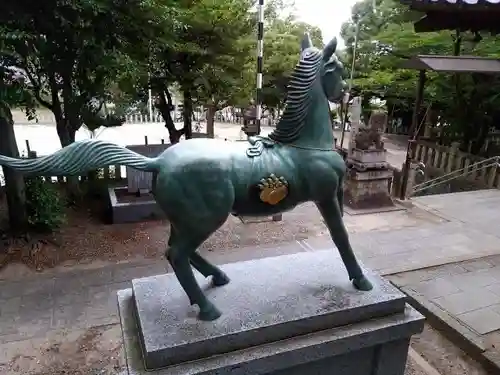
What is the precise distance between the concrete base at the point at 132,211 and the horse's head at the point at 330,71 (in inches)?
153

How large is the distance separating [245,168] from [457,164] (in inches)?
354

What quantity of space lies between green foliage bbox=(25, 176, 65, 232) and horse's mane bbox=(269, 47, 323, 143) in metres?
3.99

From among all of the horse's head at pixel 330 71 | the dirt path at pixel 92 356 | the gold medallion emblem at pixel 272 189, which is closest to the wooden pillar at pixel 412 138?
the dirt path at pixel 92 356

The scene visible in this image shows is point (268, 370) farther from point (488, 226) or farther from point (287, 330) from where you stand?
point (488, 226)

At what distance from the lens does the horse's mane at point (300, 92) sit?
7.47 feet

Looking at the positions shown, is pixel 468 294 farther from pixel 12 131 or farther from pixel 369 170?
pixel 12 131

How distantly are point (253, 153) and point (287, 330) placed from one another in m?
1.05

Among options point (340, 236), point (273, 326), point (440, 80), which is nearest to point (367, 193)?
point (340, 236)

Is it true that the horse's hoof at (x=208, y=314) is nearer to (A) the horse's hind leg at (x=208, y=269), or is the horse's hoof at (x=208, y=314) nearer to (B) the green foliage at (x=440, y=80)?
(A) the horse's hind leg at (x=208, y=269)

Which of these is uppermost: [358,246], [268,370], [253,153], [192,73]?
[192,73]

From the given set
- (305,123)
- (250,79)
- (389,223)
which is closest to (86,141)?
(305,123)

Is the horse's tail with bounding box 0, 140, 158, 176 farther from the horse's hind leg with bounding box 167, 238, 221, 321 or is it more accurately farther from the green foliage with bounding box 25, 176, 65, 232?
the green foliage with bounding box 25, 176, 65, 232

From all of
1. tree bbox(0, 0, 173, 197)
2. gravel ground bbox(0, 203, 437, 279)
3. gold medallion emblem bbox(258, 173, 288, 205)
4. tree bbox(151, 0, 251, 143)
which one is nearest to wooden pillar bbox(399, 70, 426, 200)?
gravel ground bbox(0, 203, 437, 279)

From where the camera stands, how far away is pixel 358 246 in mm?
5367
